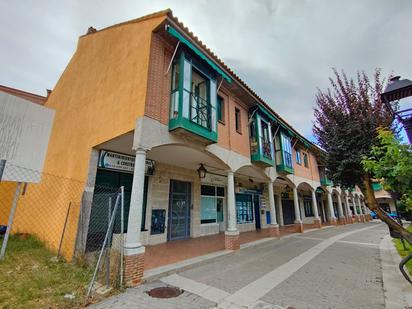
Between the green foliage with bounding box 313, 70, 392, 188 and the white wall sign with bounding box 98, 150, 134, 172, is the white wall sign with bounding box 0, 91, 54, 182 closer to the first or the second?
the white wall sign with bounding box 98, 150, 134, 172

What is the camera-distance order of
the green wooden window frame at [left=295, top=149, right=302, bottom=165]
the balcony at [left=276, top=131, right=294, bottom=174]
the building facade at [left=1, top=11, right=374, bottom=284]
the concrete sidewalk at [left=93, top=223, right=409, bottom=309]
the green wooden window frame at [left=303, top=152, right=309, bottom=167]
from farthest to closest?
the green wooden window frame at [left=303, top=152, right=309, bottom=167]
the green wooden window frame at [left=295, top=149, right=302, bottom=165]
the balcony at [left=276, top=131, right=294, bottom=174]
the building facade at [left=1, top=11, right=374, bottom=284]
the concrete sidewalk at [left=93, top=223, right=409, bottom=309]

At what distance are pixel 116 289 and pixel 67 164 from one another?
5.68 meters

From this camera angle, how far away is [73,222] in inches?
265

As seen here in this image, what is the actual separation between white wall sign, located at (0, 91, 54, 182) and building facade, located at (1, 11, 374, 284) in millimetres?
1061

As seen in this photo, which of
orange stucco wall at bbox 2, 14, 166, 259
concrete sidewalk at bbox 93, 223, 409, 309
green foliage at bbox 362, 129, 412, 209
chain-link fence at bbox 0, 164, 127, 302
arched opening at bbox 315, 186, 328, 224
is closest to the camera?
green foliage at bbox 362, 129, 412, 209

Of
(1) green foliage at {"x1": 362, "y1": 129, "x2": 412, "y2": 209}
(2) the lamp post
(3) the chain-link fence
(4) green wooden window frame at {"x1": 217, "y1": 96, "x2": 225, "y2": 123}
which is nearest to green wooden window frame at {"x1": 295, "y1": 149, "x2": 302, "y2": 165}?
(4) green wooden window frame at {"x1": 217, "y1": 96, "x2": 225, "y2": 123}

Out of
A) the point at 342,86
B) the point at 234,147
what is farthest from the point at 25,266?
the point at 342,86

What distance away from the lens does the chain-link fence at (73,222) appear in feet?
16.5

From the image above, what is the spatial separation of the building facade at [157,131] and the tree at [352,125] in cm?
329

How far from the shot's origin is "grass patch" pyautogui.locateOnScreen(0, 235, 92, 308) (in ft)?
12.7

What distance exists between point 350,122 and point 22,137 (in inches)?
433

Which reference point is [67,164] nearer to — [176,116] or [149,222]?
[149,222]

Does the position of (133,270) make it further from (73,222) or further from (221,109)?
(221,109)

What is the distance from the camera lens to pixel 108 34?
8445mm
